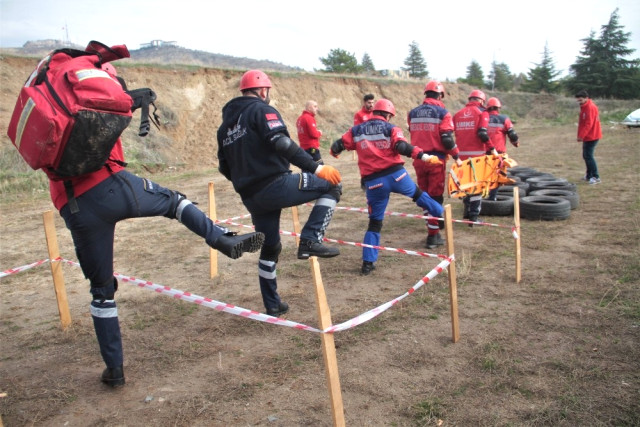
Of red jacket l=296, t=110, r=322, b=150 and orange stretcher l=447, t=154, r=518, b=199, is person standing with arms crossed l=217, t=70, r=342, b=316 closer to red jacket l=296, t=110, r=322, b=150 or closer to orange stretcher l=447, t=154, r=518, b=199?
orange stretcher l=447, t=154, r=518, b=199

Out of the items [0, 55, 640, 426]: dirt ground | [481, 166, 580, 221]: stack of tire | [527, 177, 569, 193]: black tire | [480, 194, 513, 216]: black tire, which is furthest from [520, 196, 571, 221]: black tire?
[527, 177, 569, 193]: black tire

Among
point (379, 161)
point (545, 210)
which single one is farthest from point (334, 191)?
point (545, 210)

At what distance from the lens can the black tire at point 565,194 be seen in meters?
8.81

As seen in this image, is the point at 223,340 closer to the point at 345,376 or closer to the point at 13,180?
the point at 345,376

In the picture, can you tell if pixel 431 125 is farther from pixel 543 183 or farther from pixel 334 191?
pixel 543 183

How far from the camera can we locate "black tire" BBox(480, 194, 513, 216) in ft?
28.0

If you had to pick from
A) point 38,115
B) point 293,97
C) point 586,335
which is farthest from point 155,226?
point 293,97

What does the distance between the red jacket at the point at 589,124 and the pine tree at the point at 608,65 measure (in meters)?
37.0

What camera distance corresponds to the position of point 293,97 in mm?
25312

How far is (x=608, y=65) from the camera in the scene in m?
42.6

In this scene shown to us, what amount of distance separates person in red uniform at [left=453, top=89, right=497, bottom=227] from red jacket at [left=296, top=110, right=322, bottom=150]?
333cm

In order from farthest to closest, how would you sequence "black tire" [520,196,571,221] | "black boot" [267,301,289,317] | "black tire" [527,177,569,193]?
"black tire" [527,177,569,193] → "black tire" [520,196,571,221] → "black boot" [267,301,289,317]

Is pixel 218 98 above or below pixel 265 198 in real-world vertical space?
above

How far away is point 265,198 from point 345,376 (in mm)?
1621
